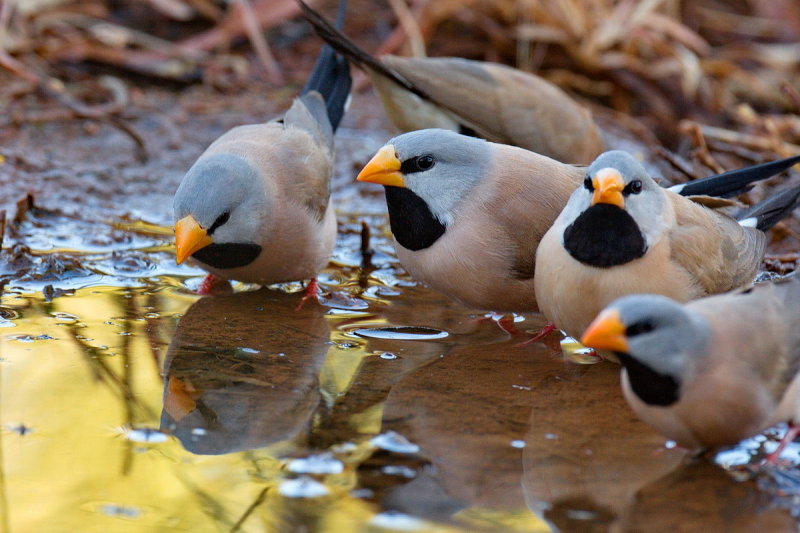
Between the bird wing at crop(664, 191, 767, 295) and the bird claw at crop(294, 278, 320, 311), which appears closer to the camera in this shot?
the bird wing at crop(664, 191, 767, 295)

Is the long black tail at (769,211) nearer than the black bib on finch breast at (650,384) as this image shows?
No

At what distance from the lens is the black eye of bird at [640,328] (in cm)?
265

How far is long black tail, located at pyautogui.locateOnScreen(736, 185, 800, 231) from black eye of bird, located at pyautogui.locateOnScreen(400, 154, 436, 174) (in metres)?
1.24

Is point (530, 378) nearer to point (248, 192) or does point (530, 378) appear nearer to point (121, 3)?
point (248, 192)

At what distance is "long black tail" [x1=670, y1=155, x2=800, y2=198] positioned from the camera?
4.05 m

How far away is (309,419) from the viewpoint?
2.98 metres

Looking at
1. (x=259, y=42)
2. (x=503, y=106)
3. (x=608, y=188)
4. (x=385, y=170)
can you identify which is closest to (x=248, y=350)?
(x=385, y=170)

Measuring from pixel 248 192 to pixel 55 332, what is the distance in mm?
882

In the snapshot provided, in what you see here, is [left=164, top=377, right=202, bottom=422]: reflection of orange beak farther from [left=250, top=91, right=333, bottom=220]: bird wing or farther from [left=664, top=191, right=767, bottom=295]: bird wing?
[left=664, top=191, right=767, bottom=295]: bird wing

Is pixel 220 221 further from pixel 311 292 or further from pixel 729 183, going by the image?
pixel 729 183

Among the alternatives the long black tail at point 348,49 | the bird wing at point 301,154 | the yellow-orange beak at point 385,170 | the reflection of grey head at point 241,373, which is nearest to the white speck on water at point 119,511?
the reflection of grey head at point 241,373

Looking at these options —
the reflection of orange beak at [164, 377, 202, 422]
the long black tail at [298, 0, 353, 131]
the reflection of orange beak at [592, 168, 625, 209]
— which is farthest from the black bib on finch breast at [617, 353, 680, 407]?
the long black tail at [298, 0, 353, 131]

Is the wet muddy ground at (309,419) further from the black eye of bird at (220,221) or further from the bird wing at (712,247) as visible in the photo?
the bird wing at (712,247)

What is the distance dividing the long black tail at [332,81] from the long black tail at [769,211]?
2.10m
